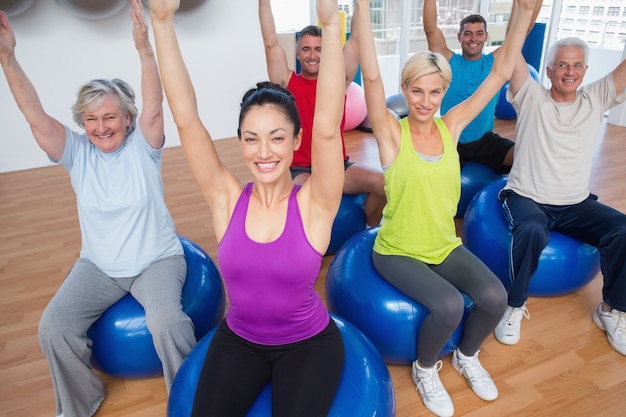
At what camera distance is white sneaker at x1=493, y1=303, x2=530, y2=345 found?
2141 millimetres

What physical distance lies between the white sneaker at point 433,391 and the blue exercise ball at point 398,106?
12.4 feet

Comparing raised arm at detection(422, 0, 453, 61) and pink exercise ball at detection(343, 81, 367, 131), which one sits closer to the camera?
raised arm at detection(422, 0, 453, 61)

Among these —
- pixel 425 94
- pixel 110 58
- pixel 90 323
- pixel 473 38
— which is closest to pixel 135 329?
pixel 90 323

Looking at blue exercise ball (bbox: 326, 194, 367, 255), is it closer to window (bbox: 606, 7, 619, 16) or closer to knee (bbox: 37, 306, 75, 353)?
knee (bbox: 37, 306, 75, 353)

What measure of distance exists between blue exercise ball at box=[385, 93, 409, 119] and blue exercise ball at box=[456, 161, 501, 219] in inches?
86.4

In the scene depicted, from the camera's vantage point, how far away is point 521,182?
Answer: 92.2 inches

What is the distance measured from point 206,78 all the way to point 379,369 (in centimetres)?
450

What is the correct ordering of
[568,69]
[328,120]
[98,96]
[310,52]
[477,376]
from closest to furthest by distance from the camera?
[328,120] → [98,96] → [477,376] → [568,69] → [310,52]

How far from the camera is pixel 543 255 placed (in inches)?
87.7

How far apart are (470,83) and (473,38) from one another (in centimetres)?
30

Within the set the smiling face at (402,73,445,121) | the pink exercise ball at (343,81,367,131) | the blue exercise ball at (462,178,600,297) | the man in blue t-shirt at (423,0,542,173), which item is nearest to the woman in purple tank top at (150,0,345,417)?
the smiling face at (402,73,445,121)

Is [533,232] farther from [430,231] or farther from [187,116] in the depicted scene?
[187,116]

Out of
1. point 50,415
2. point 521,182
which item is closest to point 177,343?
point 50,415

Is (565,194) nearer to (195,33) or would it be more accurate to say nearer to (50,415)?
(50,415)
